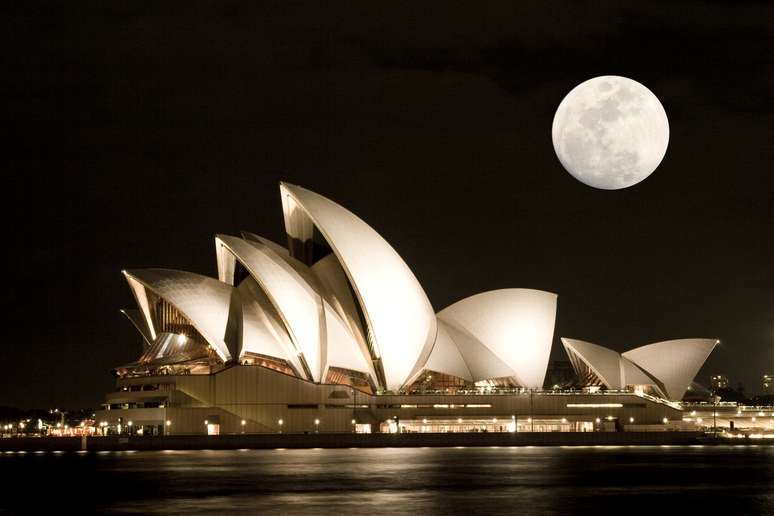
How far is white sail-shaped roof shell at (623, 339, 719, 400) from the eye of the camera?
97938mm

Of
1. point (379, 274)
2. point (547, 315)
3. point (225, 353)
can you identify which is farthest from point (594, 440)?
point (225, 353)

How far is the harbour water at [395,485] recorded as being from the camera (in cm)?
3328

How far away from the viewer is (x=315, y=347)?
258 feet

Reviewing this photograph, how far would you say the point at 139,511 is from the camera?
32438 mm

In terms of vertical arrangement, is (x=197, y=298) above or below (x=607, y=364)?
above

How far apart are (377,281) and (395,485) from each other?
38.4 metres

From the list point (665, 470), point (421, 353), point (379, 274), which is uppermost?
point (379, 274)

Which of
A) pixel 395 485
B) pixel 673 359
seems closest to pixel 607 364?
pixel 673 359

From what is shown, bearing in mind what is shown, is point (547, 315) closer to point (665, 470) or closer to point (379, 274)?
point (379, 274)

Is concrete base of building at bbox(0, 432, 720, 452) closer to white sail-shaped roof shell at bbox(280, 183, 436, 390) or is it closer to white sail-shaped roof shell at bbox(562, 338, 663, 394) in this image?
white sail-shaped roof shell at bbox(280, 183, 436, 390)

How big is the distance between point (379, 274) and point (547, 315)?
56.8 ft

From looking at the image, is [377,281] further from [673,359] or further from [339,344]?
[673,359]

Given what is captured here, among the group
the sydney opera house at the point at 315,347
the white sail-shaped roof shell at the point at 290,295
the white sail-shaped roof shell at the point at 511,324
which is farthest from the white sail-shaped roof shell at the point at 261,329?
the white sail-shaped roof shell at the point at 511,324

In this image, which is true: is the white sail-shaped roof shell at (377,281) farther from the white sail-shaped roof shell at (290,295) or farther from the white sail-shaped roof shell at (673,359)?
the white sail-shaped roof shell at (673,359)
